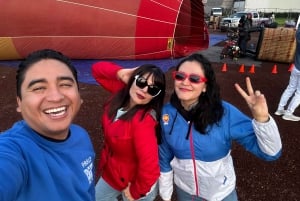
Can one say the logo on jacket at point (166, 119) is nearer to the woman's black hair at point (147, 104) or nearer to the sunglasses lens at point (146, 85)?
the woman's black hair at point (147, 104)

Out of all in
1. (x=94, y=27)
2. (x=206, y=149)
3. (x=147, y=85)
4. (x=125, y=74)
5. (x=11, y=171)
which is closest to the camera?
(x=11, y=171)

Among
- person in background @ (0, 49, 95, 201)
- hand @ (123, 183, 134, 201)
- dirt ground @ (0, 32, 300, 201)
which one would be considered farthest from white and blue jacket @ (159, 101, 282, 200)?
dirt ground @ (0, 32, 300, 201)

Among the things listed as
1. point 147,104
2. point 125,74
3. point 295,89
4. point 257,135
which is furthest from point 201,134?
point 295,89

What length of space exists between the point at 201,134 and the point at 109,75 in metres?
1.34

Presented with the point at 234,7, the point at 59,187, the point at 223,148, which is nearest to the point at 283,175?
the point at 223,148

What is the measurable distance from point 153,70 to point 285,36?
10.2 m

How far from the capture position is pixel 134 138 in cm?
223

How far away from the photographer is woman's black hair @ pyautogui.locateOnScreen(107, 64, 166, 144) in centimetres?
234

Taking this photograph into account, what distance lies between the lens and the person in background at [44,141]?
133 cm

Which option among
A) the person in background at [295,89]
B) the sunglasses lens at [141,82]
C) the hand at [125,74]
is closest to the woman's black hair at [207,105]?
the sunglasses lens at [141,82]

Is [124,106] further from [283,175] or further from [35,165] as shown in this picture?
[283,175]

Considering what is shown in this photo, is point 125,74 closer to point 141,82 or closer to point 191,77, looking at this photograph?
point 141,82

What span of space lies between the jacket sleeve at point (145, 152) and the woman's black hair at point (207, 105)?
31 cm

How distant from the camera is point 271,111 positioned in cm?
642
